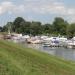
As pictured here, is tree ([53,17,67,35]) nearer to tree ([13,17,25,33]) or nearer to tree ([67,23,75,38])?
tree ([67,23,75,38])

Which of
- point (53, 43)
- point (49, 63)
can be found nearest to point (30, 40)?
point (53, 43)

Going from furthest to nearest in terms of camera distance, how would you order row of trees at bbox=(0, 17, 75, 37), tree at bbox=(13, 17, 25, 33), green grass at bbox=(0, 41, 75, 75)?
tree at bbox=(13, 17, 25, 33), row of trees at bbox=(0, 17, 75, 37), green grass at bbox=(0, 41, 75, 75)

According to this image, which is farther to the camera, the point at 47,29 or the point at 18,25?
the point at 18,25

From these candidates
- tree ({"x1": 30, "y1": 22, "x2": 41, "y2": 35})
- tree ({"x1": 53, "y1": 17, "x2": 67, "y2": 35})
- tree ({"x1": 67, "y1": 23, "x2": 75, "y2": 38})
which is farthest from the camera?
tree ({"x1": 30, "y1": 22, "x2": 41, "y2": 35})

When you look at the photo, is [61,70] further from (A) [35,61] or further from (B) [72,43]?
(B) [72,43]

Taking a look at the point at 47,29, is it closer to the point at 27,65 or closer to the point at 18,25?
the point at 18,25

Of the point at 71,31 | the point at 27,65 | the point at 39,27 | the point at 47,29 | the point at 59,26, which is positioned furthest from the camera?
the point at 39,27

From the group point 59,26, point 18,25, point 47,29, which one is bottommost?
point 47,29

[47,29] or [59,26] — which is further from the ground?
[59,26]

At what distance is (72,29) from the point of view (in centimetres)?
14088

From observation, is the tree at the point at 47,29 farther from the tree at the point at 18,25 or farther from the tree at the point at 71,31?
the tree at the point at 71,31

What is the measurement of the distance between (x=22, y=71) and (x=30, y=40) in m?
105

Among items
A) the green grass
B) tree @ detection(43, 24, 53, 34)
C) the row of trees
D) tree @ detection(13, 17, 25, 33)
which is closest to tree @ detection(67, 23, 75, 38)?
the row of trees

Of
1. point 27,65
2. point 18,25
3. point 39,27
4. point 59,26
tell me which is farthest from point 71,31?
point 27,65
